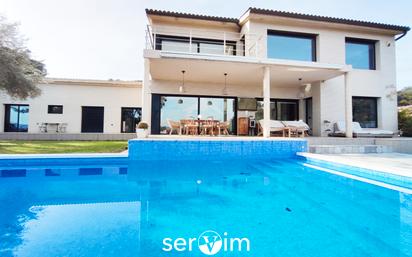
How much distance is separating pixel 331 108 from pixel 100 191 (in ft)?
Result: 33.7

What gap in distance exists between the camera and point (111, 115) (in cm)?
1306

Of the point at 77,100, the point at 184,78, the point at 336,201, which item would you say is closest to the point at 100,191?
the point at 336,201

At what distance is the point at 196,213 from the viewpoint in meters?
2.85

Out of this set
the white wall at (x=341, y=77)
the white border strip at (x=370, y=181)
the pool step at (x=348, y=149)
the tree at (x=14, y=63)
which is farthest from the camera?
the white wall at (x=341, y=77)

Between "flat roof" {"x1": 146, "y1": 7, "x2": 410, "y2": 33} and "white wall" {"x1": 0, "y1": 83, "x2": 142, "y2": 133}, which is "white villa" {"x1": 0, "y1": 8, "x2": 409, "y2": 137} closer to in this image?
"flat roof" {"x1": 146, "y1": 7, "x2": 410, "y2": 33}

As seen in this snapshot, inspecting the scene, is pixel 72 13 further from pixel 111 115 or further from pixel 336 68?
pixel 336 68

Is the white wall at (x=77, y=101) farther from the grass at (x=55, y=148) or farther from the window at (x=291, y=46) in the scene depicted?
the window at (x=291, y=46)

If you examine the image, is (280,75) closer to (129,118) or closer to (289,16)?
(289,16)

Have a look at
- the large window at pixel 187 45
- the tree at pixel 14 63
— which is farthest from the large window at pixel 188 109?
the tree at pixel 14 63

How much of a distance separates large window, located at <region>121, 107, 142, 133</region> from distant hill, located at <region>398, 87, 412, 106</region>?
2212 centimetres

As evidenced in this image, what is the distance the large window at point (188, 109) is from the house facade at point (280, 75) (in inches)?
1.8

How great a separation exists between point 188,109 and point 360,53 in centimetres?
908

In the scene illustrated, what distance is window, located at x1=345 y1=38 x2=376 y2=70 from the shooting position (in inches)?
434

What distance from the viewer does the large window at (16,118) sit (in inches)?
509
